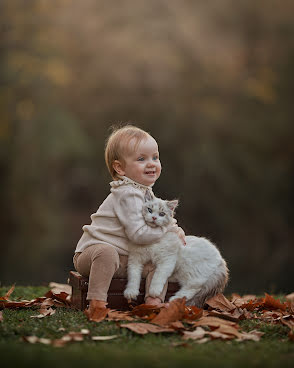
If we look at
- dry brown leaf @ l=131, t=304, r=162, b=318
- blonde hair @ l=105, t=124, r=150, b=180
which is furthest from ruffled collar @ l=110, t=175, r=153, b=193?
dry brown leaf @ l=131, t=304, r=162, b=318

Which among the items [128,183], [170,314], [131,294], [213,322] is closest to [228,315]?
[213,322]

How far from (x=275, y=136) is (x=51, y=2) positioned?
527 centimetres

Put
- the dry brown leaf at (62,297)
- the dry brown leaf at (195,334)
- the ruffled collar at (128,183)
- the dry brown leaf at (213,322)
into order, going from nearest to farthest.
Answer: the dry brown leaf at (195,334), the dry brown leaf at (213,322), the ruffled collar at (128,183), the dry brown leaf at (62,297)

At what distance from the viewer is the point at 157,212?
2.80 meters

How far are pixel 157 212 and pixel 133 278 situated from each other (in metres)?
0.38

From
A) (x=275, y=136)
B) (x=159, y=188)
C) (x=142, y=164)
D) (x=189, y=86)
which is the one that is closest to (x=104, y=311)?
(x=142, y=164)

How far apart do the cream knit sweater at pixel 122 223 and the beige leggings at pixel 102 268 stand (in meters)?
0.07

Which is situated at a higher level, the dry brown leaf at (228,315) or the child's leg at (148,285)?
the child's leg at (148,285)

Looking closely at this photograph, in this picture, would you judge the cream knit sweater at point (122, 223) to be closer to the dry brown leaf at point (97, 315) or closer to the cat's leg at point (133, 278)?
the cat's leg at point (133, 278)

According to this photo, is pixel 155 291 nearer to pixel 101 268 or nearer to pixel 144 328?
pixel 101 268

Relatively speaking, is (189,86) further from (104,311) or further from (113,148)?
(104,311)

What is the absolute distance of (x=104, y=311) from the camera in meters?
2.49

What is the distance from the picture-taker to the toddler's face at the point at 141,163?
2967mm

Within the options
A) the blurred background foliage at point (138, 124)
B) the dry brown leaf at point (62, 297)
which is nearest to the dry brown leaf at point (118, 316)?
the dry brown leaf at point (62, 297)
